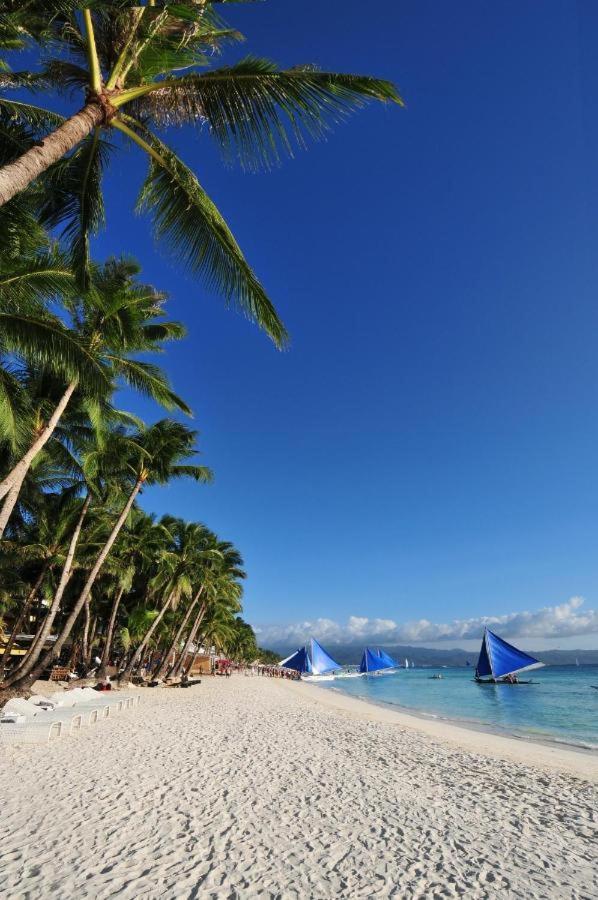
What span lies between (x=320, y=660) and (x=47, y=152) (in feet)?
244

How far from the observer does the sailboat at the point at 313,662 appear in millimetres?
69188

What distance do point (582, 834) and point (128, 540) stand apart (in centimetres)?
2456

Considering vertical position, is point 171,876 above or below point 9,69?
below

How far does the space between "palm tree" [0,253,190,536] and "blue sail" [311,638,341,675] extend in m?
63.9

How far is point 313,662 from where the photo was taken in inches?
2712

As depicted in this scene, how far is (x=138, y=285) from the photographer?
12.2m

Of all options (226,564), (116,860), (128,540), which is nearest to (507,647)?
(226,564)

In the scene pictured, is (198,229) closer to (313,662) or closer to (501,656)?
(501,656)

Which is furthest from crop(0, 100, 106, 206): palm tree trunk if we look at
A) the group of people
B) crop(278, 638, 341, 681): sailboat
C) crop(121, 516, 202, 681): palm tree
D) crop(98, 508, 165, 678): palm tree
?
the group of people

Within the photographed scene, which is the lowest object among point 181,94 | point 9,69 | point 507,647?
Answer: point 507,647

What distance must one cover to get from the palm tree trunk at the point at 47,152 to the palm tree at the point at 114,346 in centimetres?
509

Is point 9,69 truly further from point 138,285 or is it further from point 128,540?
point 128,540

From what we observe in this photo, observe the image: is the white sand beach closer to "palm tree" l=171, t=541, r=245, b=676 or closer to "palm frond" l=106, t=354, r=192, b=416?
"palm frond" l=106, t=354, r=192, b=416

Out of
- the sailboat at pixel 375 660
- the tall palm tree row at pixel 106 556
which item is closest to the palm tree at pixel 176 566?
the tall palm tree row at pixel 106 556
